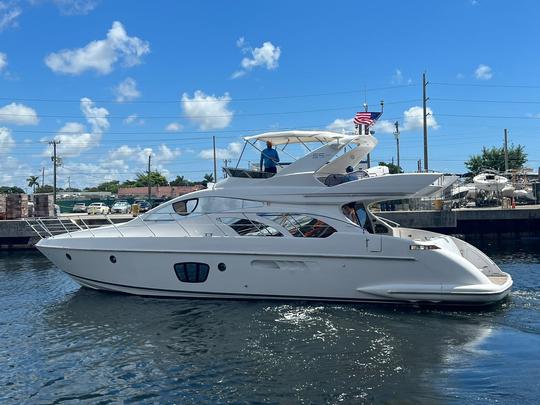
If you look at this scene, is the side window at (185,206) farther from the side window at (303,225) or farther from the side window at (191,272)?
the side window at (303,225)

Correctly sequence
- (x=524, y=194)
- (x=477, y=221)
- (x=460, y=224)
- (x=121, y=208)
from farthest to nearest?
(x=121, y=208)
(x=524, y=194)
(x=460, y=224)
(x=477, y=221)

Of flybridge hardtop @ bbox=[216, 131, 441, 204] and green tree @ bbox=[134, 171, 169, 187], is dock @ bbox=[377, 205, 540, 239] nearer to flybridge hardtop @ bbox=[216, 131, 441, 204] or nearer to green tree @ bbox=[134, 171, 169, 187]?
flybridge hardtop @ bbox=[216, 131, 441, 204]

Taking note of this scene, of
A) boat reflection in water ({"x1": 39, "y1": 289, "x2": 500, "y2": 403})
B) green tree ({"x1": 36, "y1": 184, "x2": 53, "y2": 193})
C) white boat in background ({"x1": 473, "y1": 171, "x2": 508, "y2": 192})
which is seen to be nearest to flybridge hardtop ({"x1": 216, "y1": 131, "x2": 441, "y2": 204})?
boat reflection in water ({"x1": 39, "y1": 289, "x2": 500, "y2": 403})

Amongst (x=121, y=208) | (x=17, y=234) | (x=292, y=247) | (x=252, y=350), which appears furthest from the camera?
(x=121, y=208)

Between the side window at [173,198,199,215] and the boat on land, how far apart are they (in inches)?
1.1

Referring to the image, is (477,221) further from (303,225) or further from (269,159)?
(303,225)

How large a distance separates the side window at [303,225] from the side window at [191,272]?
6.57 ft

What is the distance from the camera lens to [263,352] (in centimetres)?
858

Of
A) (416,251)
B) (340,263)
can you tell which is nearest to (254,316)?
(340,263)

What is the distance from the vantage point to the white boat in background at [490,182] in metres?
33.4

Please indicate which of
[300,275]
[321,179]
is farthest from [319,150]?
[300,275]

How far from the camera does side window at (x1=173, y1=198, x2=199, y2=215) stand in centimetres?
1309

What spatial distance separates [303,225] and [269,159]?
2217 mm

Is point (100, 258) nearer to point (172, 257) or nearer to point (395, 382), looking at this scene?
point (172, 257)
